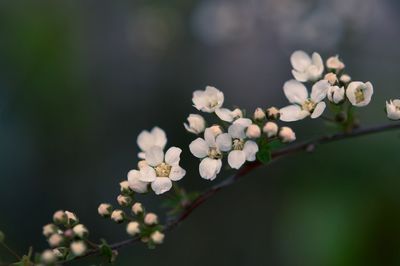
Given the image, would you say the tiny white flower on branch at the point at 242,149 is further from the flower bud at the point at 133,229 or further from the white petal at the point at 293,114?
the flower bud at the point at 133,229

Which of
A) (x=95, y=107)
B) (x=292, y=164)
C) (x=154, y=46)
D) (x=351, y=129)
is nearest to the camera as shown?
(x=351, y=129)

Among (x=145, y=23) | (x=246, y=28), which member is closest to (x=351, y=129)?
(x=246, y=28)

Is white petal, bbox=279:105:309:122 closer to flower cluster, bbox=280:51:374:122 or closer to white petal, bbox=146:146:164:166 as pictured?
flower cluster, bbox=280:51:374:122

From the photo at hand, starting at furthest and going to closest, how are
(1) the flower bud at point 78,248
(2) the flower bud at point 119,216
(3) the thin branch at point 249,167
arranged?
1. (3) the thin branch at point 249,167
2. (2) the flower bud at point 119,216
3. (1) the flower bud at point 78,248

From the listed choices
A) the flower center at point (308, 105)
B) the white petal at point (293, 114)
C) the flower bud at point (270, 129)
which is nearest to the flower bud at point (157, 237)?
the flower bud at point (270, 129)

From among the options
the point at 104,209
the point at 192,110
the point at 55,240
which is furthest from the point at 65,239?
the point at 192,110

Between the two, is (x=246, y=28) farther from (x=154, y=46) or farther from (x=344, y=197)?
(x=344, y=197)

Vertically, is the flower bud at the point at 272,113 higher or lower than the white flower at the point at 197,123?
lower
